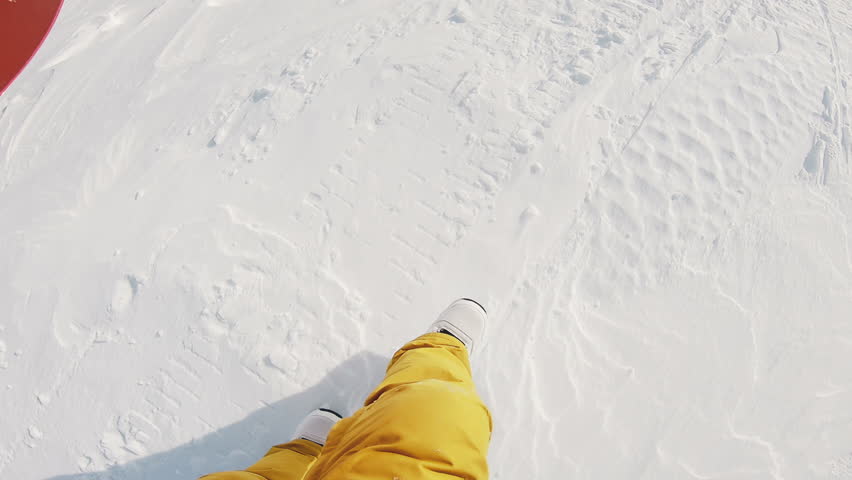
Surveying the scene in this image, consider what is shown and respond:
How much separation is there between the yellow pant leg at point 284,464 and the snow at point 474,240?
0.67 ft

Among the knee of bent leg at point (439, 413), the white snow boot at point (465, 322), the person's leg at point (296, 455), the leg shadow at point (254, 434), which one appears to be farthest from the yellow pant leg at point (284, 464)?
the white snow boot at point (465, 322)

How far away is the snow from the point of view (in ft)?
6.25

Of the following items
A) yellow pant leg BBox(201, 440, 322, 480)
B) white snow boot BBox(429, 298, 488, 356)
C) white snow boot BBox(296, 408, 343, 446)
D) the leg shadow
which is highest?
white snow boot BBox(429, 298, 488, 356)

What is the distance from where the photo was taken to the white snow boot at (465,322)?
182 centimetres

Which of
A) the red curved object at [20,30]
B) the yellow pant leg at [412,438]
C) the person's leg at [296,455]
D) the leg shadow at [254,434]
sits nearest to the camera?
the yellow pant leg at [412,438]

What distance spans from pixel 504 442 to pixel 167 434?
1311mm

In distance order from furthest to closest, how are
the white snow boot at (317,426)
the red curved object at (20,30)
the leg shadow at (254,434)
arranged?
the leg shadow at (254,434) < the white snow boot at (317,426) < the red curved object at (20,30)

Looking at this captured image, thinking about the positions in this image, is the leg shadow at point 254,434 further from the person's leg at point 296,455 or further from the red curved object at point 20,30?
the red curved object at point 20,30

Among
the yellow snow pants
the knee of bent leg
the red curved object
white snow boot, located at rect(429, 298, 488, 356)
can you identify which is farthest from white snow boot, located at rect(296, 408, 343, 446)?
the red curved object

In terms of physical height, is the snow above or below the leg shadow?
above

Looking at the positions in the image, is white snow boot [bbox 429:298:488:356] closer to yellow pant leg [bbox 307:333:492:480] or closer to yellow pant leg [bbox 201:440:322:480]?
yellow pant leg [bbox 307:333:492:480]

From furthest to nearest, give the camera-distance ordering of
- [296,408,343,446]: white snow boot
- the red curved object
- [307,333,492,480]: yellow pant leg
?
[296,408,343,446]: white snow boot → the red curved object → [307,333,492,480]: yellow pant leg

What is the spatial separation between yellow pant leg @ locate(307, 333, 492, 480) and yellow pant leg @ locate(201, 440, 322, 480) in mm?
335

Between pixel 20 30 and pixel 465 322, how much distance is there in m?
1.65
